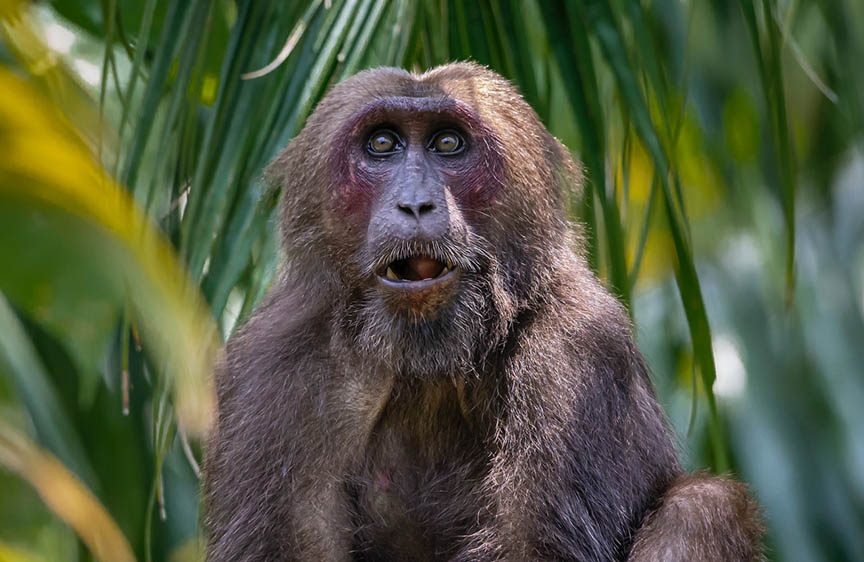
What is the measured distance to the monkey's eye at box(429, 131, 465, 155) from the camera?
11.7 ft

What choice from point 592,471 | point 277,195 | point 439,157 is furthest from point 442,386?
point 277,195

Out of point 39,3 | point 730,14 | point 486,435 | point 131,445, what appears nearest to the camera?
point 486,435

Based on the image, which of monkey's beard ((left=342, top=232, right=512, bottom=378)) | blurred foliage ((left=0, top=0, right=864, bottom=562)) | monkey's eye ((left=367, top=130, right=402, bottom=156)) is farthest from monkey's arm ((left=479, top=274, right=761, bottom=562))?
monkey's eye ((left=367, top=130, right=402, bottom=156))

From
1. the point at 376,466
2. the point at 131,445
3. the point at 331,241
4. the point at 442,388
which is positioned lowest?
the point at 131,445

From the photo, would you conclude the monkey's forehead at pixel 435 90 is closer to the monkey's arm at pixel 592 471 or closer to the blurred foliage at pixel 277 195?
the blurred foliage at pixel 277 195

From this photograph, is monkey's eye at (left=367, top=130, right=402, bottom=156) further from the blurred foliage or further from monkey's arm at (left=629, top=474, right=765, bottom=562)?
monkey's arm at (left=629, top=474, right=765, bottom=562)

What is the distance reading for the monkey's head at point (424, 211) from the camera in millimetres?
3334

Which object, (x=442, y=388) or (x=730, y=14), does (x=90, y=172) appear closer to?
(x=442, y=388)

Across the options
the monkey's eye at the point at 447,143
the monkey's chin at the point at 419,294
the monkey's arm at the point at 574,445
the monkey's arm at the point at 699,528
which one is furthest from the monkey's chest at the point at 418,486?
the monkey's eye at the point at 447,143

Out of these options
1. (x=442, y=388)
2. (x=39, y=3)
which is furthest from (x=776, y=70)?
(x=39, y=3)

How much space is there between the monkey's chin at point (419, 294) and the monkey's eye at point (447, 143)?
0.42 meters

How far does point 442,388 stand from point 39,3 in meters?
4.19

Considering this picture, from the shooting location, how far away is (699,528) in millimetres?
3369

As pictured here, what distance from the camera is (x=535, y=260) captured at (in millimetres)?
3596
